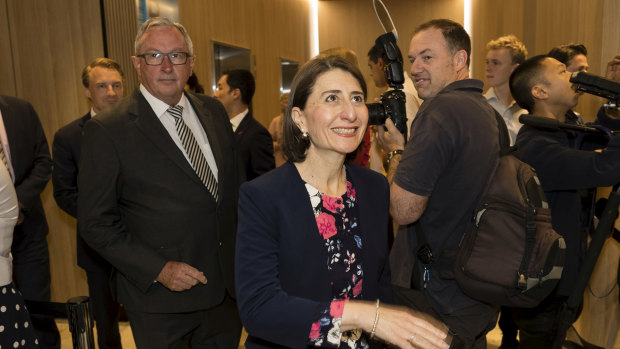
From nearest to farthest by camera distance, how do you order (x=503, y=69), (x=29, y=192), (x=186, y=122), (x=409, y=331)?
(x=409, y=331) < (x=186, y=122) < (x=29, y=192) < (x=503, y=69)

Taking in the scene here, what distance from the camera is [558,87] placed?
7.45ft

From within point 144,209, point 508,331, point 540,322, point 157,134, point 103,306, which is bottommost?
point 508,331

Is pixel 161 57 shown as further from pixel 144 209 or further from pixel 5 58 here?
pixel 5 58

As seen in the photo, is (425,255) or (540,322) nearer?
(425,255)

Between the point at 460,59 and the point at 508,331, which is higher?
the point at 460,59

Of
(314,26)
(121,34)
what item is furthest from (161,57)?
(314,26)

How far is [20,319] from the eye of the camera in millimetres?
→ 1447

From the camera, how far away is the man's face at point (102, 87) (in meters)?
3.02

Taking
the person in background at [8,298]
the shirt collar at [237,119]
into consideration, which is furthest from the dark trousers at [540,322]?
A: the shirt collar at [237,119]

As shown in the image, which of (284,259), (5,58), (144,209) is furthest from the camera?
(5,58)

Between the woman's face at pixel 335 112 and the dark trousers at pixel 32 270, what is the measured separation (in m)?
2.23

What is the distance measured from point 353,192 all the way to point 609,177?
1.24 meters

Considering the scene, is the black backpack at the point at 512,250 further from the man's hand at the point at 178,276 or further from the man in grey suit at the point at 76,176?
the man in grey suit at the point at 76,176

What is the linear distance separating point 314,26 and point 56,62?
6.72 metres
